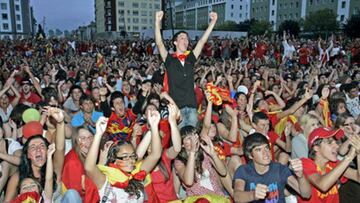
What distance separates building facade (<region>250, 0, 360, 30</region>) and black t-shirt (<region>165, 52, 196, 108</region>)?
2504 inches

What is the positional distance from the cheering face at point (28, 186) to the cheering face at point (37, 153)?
0.98ft

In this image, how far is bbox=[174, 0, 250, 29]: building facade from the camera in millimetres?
111812

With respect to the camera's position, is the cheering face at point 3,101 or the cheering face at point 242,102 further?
the cheering face at point 3,101

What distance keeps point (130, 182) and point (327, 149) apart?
1.90 m

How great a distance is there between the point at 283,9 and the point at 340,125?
84.2 metres

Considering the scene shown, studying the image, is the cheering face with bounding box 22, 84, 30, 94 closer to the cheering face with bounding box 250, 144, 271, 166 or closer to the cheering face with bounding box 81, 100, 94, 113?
the cheering face with bounding box 81, 100, 94, 113

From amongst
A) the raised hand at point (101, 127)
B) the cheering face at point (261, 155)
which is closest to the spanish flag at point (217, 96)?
the cheering face at point (261, 155)

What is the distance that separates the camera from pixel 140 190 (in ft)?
10.7

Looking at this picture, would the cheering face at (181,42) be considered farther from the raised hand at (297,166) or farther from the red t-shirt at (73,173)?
the raised hand at (297,166)

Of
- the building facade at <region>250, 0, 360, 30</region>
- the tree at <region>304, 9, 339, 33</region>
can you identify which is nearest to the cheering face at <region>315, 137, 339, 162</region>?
the tree at <region>304, 9, 339, 33</region>

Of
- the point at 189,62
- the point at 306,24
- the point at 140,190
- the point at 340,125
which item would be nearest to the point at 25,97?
the point at 189,62

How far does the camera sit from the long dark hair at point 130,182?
10.5ft

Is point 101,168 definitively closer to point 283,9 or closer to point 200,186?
point 200,186

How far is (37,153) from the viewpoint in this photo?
3.82m
